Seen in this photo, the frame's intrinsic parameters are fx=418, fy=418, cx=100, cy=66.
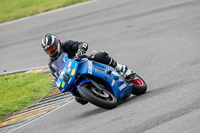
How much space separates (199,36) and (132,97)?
4.39m

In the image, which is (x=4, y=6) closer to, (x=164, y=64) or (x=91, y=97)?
(x=164, y=64)

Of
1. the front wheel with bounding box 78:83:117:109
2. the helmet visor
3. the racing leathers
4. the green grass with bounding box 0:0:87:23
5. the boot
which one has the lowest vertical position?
the green grass with bounding box 0:0:87:23

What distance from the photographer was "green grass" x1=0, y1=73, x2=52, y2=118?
32.5 feet

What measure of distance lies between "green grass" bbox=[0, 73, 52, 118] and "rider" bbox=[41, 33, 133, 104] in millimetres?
2319

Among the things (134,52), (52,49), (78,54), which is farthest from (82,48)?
(134,52)

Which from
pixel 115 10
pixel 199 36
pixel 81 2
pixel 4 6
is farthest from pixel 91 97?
pixel 4 6

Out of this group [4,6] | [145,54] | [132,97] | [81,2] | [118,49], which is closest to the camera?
[132,97]

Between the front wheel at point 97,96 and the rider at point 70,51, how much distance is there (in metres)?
0.63

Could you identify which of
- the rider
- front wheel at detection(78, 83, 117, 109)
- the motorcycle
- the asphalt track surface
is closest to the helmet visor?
the rider

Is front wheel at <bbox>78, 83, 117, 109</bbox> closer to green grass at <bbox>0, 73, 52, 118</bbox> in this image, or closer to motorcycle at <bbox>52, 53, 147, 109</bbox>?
motorcycle at <bbox>52, 53, 147, 109</bbox>

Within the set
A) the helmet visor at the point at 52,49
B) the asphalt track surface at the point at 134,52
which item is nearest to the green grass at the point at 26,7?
the asphalt track surface at the point at 134,52

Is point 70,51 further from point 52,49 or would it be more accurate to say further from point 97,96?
point 97,96

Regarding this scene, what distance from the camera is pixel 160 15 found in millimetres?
14516

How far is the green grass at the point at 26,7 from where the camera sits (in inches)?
755
